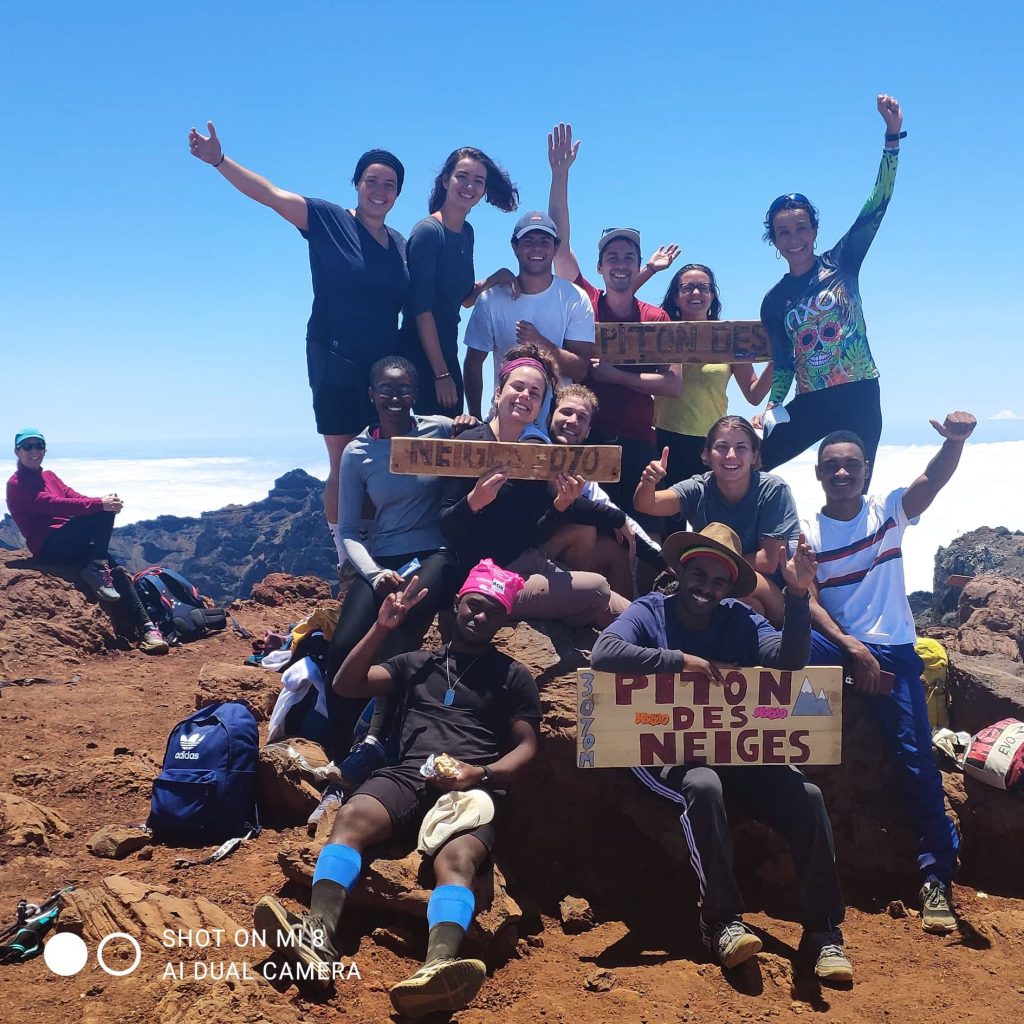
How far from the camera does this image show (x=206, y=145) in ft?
21.1

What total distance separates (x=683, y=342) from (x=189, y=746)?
4642mm

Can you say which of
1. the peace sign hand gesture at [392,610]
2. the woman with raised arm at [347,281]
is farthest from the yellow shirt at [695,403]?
the peace sign hand gesture at [392,610]

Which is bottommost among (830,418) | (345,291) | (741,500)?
(741,500)

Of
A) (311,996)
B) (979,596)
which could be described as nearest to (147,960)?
(311,996)

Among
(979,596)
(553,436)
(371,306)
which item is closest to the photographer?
(553,436)

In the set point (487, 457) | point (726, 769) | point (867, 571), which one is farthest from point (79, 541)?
point (867, 571)

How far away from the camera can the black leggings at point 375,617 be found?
18.1 ft

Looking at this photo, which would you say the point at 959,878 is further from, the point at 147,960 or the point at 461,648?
the point at 147,960

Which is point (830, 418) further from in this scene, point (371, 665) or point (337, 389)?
point (371, 665)

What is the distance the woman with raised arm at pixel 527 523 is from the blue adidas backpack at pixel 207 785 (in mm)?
1929

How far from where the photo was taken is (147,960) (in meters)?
4.05

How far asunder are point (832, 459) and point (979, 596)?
26.9ft

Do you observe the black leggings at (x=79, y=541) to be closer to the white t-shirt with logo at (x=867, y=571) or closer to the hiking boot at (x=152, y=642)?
the hiking boot at (x=152, y=642)

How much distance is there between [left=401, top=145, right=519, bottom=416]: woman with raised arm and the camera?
6.82 m
